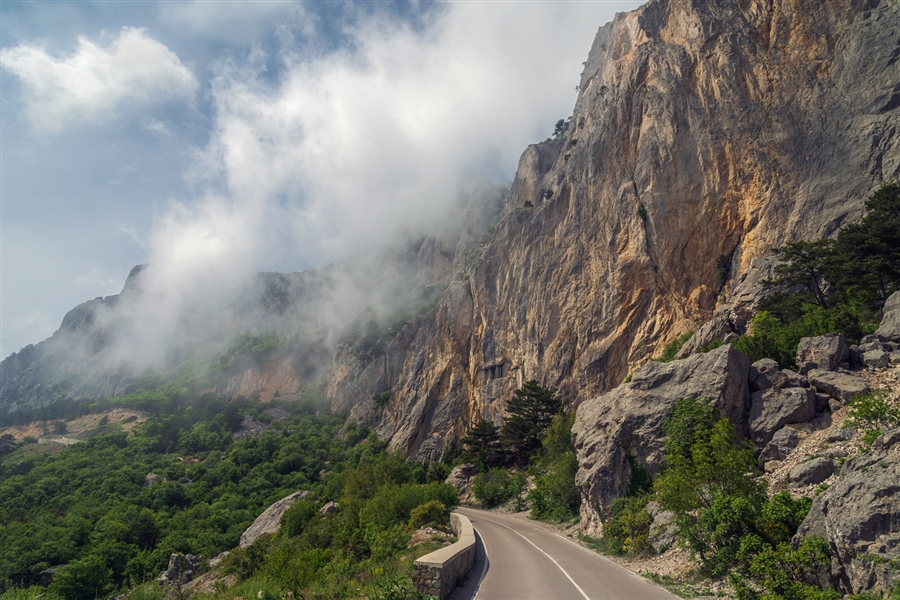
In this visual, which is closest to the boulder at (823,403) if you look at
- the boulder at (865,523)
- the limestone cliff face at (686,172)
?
the boulder at (865,523)

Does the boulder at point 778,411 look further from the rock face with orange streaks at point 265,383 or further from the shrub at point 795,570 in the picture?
the rock face with orange streaks at point 265,383

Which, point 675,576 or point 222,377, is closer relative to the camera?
point 675,576

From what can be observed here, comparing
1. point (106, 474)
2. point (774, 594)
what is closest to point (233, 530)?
point (106, 474)

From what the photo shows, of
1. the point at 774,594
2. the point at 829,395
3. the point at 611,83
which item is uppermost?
the point at 611,83

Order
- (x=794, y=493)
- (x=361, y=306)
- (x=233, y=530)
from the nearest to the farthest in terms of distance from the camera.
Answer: (x=794, y=493), (x=233, y=530), (x=361, y=306)

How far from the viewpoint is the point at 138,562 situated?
41594 mm

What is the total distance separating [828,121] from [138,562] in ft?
213

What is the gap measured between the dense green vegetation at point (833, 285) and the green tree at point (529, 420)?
66.0 feet

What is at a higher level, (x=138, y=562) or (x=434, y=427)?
(x=434, y=427)

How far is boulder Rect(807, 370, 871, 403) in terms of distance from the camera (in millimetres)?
16203

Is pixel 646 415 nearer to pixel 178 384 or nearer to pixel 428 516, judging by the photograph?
pixel 428 516

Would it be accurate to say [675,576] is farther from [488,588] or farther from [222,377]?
[222,377]

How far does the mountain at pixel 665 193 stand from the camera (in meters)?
33.1

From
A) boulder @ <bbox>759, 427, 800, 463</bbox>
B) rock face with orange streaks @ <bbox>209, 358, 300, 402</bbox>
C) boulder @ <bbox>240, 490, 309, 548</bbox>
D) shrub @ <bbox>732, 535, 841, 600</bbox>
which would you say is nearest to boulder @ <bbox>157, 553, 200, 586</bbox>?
boulder @ <bbox>240, 490, 309, 548</bbox>
